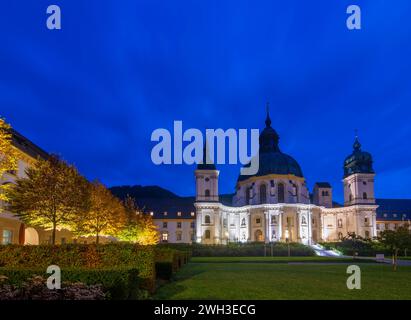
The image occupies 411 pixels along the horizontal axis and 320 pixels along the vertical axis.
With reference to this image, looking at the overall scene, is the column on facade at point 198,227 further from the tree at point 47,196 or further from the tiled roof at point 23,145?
the tree at point 47,196

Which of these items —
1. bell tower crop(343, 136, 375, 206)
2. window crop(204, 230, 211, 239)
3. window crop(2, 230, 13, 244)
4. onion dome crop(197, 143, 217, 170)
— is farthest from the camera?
bell tower crop(343, 136, 375, 206)

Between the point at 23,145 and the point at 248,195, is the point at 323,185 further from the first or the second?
the point at 23,145

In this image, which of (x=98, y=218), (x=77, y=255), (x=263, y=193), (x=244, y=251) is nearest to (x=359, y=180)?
(x=263, y=193)

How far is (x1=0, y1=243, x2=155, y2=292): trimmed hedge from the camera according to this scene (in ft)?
66.6

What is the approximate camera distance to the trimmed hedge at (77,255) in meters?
20.3

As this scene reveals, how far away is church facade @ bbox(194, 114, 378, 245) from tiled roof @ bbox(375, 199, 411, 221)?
1559cm

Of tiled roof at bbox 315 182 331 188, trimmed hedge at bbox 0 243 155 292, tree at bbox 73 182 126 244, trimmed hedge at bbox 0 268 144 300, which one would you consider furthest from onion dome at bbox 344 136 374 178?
trimmed hedge at bbox 0 268 144 300

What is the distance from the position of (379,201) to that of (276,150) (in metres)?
38.1

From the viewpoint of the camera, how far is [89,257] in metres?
21.1

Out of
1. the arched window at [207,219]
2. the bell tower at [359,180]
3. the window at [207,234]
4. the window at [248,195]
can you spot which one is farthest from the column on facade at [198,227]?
the bell tower at [359,180]

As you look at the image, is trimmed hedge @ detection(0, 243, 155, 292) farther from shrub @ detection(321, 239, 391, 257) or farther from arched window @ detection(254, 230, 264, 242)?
arched window @ detection(254, 230, 264, 242)

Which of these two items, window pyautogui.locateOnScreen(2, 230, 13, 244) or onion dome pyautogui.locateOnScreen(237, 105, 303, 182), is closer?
window pyautogui.locateOnScreen(2, 230, 13, 244)
